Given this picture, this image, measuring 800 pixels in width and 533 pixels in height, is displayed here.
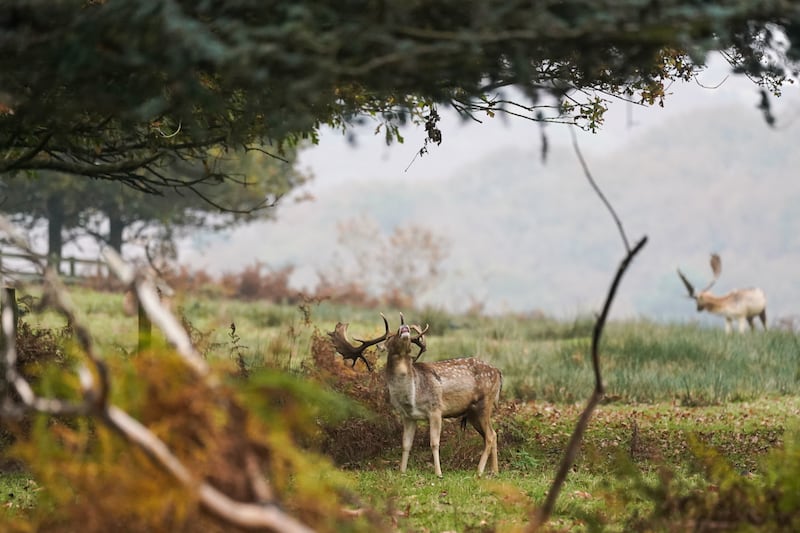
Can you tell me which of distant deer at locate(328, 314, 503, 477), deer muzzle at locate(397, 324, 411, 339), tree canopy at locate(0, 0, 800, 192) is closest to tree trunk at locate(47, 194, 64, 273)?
distant deer at locate(328, 314, 503, 477)

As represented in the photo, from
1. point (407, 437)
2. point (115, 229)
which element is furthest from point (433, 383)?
point (115, 229)

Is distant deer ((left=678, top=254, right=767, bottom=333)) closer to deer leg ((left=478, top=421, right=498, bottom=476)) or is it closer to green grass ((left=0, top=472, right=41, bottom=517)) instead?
deer leg ((left=478, top=421, right=498, bottom=476))

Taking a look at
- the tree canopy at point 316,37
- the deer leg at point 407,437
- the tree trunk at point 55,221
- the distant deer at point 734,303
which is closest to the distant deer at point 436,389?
the deer leg at point 407,437

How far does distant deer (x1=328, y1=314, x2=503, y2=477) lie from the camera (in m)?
10.6

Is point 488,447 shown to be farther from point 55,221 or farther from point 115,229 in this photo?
point 55,221

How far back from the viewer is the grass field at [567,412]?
9.12 meters

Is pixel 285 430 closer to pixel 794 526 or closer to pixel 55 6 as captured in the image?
pixel 55 6

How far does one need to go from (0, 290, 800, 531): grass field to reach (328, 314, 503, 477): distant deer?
1.68 feet

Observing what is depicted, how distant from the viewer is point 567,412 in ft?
50.7

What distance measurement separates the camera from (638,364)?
19766mm

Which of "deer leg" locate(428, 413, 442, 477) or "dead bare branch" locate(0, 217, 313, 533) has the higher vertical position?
"dead bare branch" locate(0, 217, 313, 533)

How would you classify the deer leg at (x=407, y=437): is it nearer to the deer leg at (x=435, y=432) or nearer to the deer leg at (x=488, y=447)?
the deer leg at (x=435, y=432)

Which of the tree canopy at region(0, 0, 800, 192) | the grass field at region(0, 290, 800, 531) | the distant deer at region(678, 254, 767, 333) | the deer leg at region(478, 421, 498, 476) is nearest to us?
the tree canopy at region(0, 0, 800, 192)

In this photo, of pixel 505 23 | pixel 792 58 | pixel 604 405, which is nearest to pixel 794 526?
pixel 792 58
